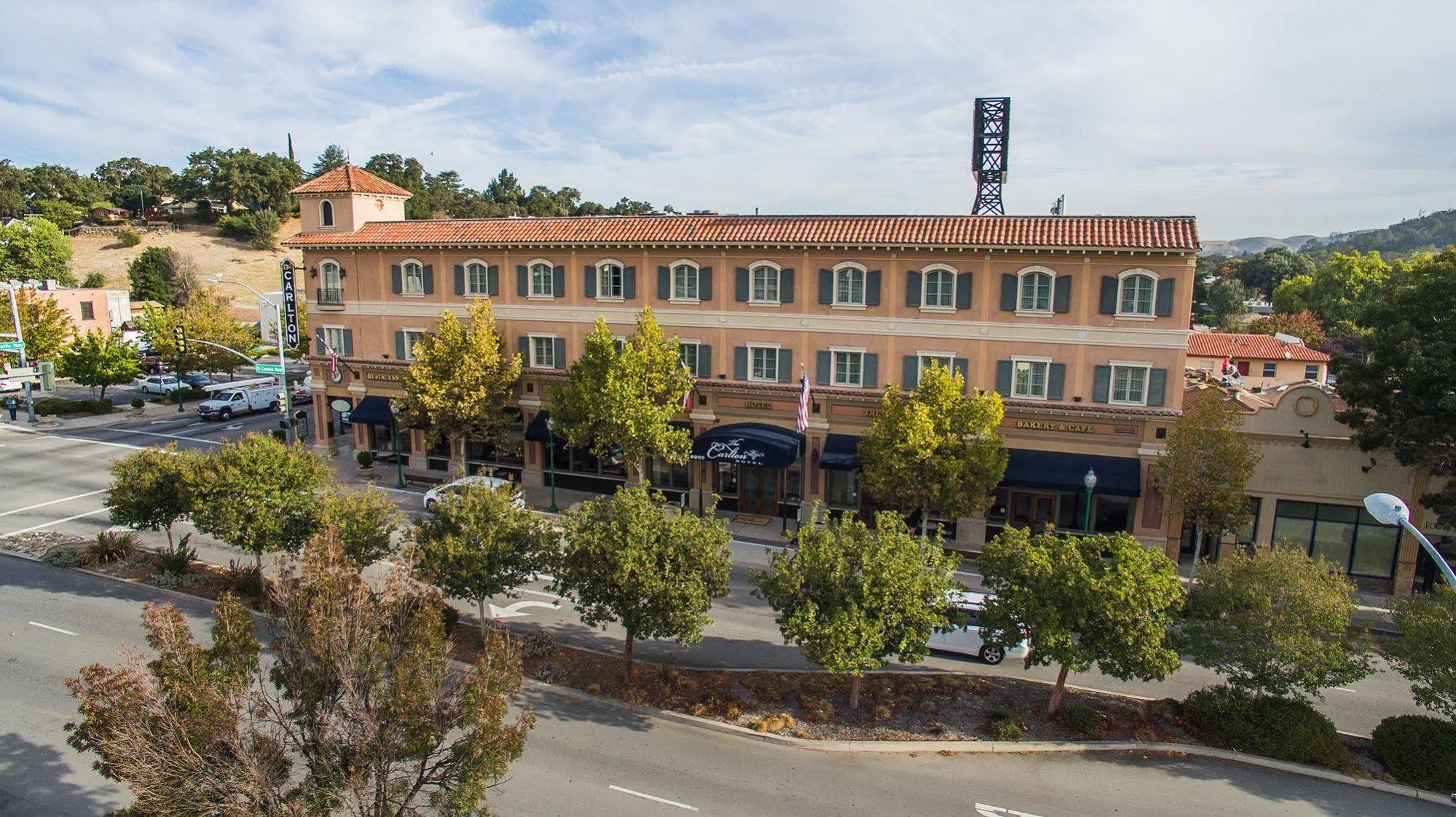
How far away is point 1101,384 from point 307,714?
1088 inches

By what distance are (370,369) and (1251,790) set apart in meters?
38.7

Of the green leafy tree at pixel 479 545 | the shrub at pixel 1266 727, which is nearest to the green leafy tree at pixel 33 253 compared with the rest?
the green leafy tree at pixel 479 545

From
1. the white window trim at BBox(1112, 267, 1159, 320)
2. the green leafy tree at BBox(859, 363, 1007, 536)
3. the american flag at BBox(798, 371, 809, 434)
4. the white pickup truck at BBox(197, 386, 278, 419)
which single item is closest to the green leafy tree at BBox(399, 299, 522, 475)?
the american flag at BBox(798, 371, 809, 434)

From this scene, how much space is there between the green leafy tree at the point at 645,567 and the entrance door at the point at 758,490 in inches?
628

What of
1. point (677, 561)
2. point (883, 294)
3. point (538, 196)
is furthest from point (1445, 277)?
point (538, 196)

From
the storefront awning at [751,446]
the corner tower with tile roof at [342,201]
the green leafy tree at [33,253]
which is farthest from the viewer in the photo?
the green leafy tree at [33,253]

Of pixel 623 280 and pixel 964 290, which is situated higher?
pixel 623 280

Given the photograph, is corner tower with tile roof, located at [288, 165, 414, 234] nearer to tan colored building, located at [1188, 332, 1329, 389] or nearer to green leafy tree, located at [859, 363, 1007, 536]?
green leafy tree, located at [859, 363, 1007, 536]

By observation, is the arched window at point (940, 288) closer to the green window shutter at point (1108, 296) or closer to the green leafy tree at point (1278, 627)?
the green window shutter at point (1108, 296)

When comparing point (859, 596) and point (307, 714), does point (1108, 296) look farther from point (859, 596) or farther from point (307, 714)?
point (307, 714)

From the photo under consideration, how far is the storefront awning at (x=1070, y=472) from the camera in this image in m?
29.6

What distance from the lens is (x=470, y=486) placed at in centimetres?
2161

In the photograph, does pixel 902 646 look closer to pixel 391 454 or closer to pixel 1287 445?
pixel 1287 445

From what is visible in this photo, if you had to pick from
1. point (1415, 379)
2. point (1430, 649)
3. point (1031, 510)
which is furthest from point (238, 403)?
point (1415, 379)
